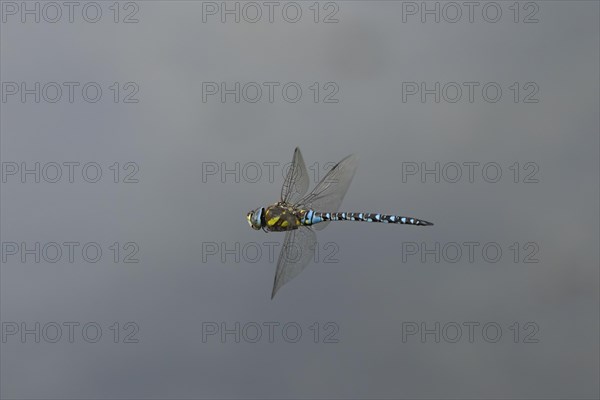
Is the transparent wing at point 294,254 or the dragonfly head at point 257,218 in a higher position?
the dragonfly head at point 257,218

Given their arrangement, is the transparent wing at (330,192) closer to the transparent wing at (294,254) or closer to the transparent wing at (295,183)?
the transparent wing at (295,183)

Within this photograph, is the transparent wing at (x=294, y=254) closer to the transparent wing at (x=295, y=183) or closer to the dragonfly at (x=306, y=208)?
the dragonfly at (x=306, y=208)

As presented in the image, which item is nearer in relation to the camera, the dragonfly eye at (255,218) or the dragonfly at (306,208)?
the dragonfly at (306,208)

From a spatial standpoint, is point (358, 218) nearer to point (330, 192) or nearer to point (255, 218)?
point (330, 192)

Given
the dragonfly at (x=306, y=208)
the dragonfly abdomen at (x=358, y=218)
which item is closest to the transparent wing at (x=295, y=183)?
the dragonfly at (x=306, y=208)

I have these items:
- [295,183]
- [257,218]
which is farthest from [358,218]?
[257,218]

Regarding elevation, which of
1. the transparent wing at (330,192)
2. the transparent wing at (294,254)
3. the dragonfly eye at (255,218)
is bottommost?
the transparent wing at (294,254)
